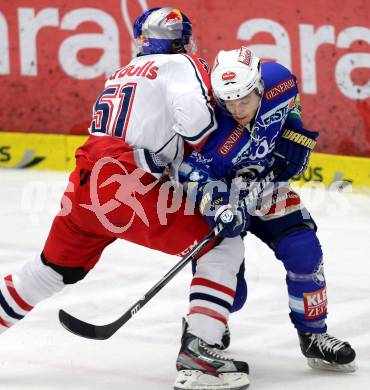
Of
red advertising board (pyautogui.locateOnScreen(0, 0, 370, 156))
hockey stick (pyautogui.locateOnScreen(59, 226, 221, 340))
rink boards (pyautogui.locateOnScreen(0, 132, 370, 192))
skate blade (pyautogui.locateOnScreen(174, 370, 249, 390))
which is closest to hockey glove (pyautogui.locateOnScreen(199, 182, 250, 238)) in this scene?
hockey stick (pyautogui.locateOnScreen(59, 226, 221, 340))

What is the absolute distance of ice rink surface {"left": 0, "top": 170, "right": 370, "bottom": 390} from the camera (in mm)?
3238

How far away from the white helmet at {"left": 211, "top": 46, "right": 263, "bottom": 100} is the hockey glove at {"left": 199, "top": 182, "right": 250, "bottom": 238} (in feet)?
0.87

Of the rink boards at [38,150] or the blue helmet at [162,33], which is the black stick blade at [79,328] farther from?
the rink boards at [38,150]

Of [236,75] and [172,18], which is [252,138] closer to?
[236,75]

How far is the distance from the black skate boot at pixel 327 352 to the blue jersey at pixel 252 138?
517 mm

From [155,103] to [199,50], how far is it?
3186mm

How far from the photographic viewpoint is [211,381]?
3066 mm

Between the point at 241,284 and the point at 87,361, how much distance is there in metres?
0.52

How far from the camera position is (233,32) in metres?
6.21

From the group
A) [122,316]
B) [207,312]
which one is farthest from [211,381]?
[122,316]

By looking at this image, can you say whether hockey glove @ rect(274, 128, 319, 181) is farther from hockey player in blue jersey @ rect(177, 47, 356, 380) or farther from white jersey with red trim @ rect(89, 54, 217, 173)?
white jersey with red trim @ rect(89, 54, 217, 173)

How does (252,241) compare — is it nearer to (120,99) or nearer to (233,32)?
(233,32)

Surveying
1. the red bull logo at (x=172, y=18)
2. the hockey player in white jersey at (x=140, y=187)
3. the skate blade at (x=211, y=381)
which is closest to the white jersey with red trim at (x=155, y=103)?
Answer: the hockey player in white jersey at (x=140, y=187)

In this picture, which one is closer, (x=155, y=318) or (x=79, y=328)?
(x=79, y=328)
